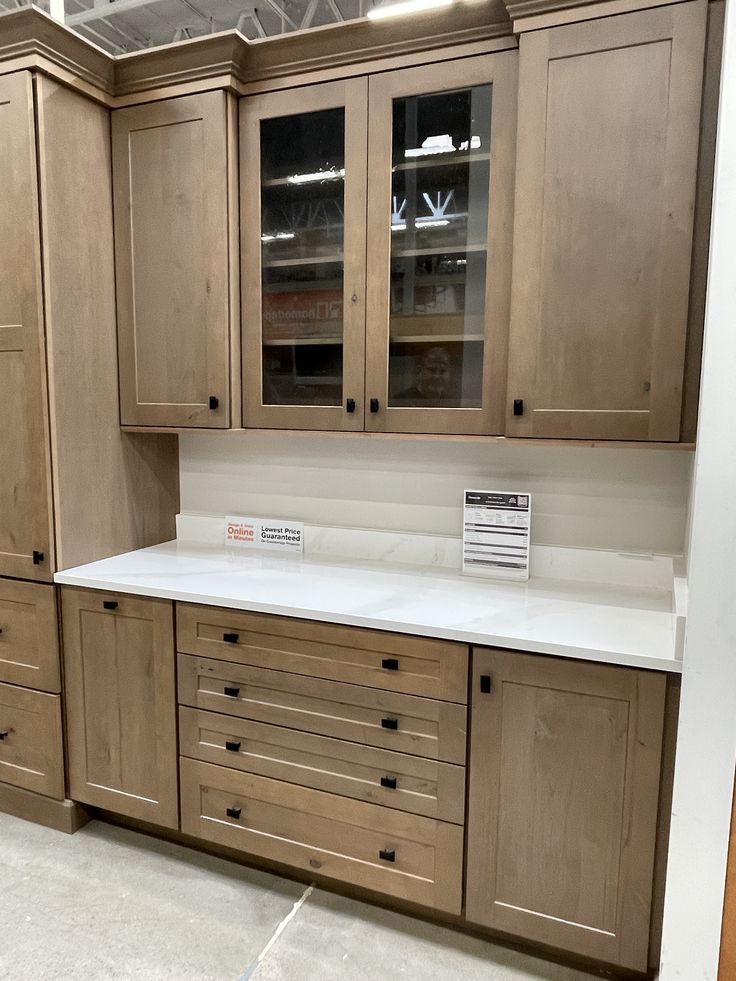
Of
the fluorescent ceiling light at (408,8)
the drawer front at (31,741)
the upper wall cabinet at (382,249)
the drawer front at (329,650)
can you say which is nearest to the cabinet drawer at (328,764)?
the drawer front at (329,650)

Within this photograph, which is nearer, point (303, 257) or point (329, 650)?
point (329, 650)

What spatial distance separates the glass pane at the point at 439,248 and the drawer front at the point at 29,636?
1314 mm

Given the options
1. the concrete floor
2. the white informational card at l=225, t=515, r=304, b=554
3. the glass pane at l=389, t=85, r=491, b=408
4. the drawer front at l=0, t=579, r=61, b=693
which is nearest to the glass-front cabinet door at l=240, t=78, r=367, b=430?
the glass pane at l=389, t=85, r=491, b=408

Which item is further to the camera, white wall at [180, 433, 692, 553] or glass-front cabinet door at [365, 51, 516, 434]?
white wall at [180, 433, 692, 553]

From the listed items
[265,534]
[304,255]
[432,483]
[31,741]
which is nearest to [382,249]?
[304,255]

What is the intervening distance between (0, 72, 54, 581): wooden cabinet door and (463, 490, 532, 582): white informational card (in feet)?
4.40

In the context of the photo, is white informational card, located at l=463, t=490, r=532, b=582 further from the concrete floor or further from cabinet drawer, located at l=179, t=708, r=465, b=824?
the concrete floor

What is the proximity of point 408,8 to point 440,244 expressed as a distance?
609mm

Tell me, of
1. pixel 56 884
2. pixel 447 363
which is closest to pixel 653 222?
pixel 447 363

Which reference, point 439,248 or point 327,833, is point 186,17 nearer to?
point 439,248

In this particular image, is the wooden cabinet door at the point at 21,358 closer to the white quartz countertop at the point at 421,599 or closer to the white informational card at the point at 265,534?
the white quartz countertop at the point at 421,599

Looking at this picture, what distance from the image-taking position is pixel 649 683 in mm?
1420

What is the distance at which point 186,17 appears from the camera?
8.13 feet

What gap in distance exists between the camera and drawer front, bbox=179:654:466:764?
1.63 metres
